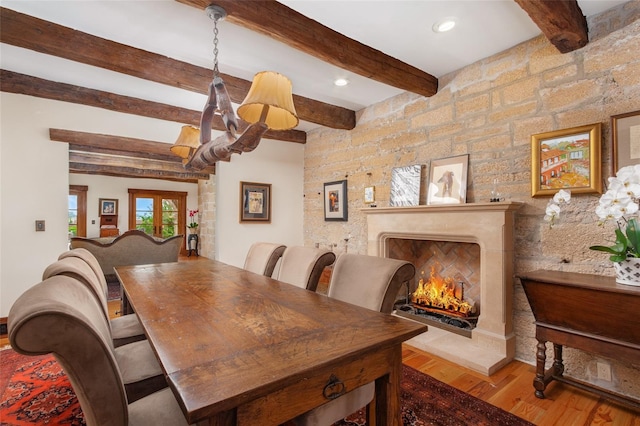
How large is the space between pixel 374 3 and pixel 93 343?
7.52 feet

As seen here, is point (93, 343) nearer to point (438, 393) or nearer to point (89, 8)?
point (438, 393)

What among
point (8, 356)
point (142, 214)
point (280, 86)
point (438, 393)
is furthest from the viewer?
point (142, 214)

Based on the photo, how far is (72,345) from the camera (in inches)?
30.9

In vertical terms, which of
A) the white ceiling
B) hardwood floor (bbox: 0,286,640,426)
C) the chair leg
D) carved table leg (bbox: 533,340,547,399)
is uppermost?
the white ceiling

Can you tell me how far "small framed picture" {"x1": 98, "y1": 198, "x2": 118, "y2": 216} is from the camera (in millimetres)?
8578

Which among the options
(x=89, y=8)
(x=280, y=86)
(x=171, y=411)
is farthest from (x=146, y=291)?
(x=89, y=8)

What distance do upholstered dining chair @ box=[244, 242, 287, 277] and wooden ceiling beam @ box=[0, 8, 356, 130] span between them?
152cm

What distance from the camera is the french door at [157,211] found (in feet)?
29.7

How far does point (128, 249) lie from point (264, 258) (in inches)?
114

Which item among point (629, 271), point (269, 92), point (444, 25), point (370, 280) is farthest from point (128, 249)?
point (629, 271)

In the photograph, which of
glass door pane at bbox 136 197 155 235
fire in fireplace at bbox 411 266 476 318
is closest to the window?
glass door pane at bbox 136 197 155 235

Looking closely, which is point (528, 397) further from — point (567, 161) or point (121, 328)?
point (121, 328)

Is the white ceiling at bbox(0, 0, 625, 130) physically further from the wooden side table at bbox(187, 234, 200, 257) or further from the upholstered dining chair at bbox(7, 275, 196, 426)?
the wooden side table at bbox(187, 234, 200, 257)

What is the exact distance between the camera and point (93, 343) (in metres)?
0.82
